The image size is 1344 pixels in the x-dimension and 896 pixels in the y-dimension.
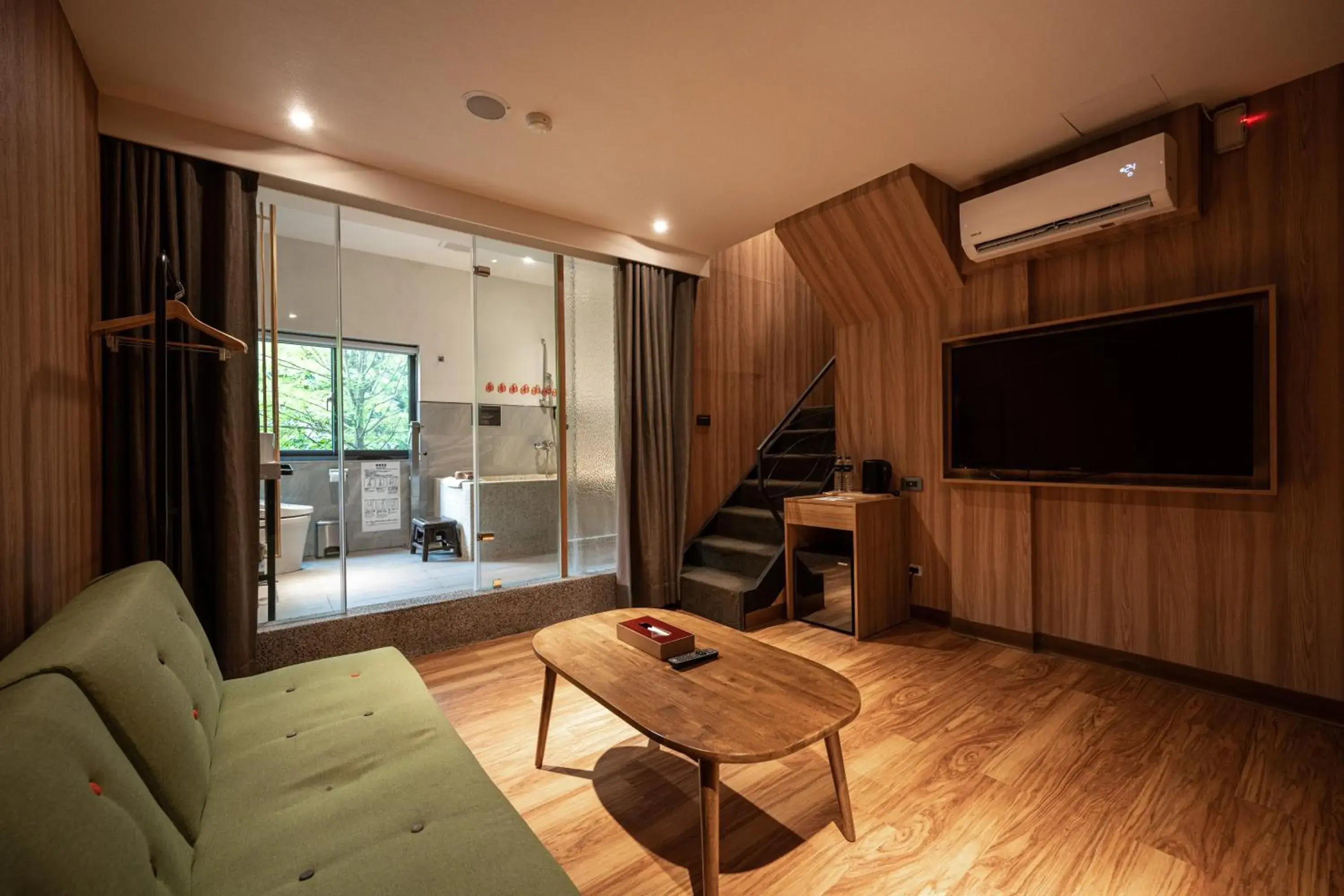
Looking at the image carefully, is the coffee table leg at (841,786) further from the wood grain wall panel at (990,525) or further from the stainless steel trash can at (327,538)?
the stainless steel trash can at (327,538)

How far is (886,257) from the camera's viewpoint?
3.55m

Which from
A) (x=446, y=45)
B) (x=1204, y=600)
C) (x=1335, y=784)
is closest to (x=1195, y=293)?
(x=1204, y=600)

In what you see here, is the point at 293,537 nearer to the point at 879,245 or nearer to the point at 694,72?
the point at 694,72

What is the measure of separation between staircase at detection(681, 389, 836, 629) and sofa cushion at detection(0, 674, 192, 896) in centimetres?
305

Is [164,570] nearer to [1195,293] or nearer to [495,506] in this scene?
[495,506]

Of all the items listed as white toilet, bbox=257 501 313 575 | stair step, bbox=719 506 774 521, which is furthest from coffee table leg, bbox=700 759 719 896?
white toilet, bbox=257 501 313 575

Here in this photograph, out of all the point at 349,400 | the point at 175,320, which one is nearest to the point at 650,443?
the point at 175,320

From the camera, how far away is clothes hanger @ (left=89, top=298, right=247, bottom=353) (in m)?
2.01

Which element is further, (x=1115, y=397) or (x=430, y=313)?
(x=430, y=313)

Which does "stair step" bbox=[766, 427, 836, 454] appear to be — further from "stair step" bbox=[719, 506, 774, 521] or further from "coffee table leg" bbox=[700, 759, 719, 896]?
"coffee table leg" bbox=[700, 759, 719, 896]

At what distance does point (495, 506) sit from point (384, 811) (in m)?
3.06

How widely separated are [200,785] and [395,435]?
4424 millimetres

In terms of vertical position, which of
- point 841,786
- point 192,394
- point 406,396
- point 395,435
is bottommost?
point 841,786

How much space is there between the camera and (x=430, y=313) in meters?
5.53
